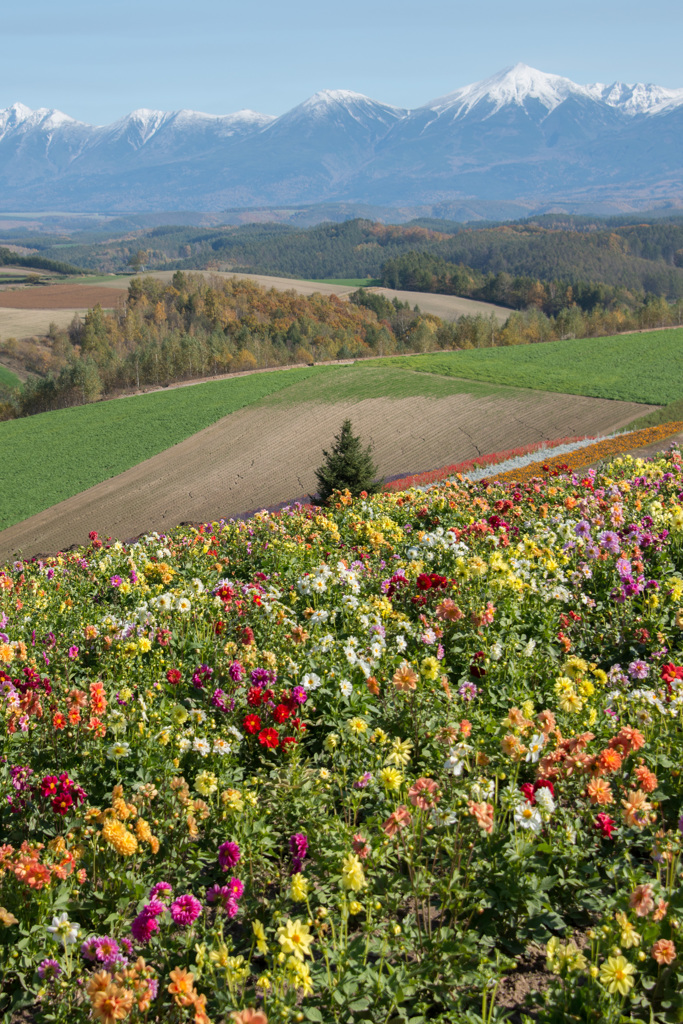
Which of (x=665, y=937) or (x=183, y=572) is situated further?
(x=183, y=572)

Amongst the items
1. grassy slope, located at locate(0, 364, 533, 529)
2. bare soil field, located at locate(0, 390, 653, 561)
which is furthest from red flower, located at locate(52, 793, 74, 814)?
grassy slope, located at locate(0, 364, 533, 529)

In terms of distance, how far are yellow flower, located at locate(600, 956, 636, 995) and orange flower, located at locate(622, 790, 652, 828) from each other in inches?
28.0

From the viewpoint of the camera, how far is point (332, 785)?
4438mm

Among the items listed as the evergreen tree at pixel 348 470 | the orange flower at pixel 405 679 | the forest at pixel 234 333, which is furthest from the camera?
the forest at pixel 234 333

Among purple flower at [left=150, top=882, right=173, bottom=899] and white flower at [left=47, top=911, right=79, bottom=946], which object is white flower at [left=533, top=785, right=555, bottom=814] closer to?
purple flower at [left=150, top=882, right=173, bottom=899]

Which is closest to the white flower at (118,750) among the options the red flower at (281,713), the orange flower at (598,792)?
the red flower at (281,713)

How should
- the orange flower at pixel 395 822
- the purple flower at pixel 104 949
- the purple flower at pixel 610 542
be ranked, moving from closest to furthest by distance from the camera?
the purple flower at pixel 104 949, the orange flower at pixel 395 822, the purple flower at pixel 610 542

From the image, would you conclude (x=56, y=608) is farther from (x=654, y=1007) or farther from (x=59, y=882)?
→ (x=654, y=1007)

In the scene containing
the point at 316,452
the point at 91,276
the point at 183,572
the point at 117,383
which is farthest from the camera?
the point at 91,276

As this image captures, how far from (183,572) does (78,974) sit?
5380mm

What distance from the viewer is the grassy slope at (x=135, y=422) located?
36312mm

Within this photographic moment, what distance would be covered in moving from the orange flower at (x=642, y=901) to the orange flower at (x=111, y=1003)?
81.8 inches

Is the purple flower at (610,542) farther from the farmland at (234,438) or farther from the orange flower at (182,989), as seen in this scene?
the farmland at (234,438)

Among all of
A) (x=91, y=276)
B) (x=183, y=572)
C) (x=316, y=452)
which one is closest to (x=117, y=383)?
(x=316, y=452)
